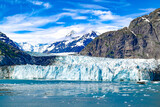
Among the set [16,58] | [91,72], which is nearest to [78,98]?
[91,72]

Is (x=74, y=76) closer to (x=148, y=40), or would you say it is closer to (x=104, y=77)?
(x=104, y=77)

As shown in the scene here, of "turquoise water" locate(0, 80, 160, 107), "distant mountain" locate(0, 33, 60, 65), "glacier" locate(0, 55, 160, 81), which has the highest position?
"distant mountain" locate(0, 33, 60, 65)

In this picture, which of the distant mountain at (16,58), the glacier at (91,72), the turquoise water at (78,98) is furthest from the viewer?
the distant mountain at (16,58)

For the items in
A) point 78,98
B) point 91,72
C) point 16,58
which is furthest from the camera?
point 16,58

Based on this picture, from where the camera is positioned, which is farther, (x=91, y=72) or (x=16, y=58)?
(x=16, y=58)

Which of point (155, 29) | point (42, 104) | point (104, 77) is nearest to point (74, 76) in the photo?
point (104, 77)

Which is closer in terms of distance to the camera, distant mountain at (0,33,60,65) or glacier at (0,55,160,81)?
glacier at (0,55,160,81)

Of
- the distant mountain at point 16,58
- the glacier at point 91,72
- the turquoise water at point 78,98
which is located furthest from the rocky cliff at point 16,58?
the turquoise water at point 78,98

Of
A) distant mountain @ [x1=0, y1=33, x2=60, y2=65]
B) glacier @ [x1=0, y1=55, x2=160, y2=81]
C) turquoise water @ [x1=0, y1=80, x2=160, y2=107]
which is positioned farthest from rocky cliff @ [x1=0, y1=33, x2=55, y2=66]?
turquoise water @ [x1=0, y1=80, x2=160, y2=107]

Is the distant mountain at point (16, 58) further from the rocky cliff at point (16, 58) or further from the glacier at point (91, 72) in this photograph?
the glacier at point (91, 72)

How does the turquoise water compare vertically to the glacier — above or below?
below

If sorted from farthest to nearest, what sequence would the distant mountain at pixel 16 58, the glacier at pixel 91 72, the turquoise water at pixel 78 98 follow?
the distant mountain at pixel 16 58 → the glacier at pixel 91 72 → the turquoise water at pixel 78 98

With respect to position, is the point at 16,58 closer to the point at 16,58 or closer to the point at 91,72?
the point at 16,58

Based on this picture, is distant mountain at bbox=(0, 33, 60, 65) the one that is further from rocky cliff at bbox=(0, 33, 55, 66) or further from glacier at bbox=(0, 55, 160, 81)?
glacier at bbox=(0, 55, 160, 81)
